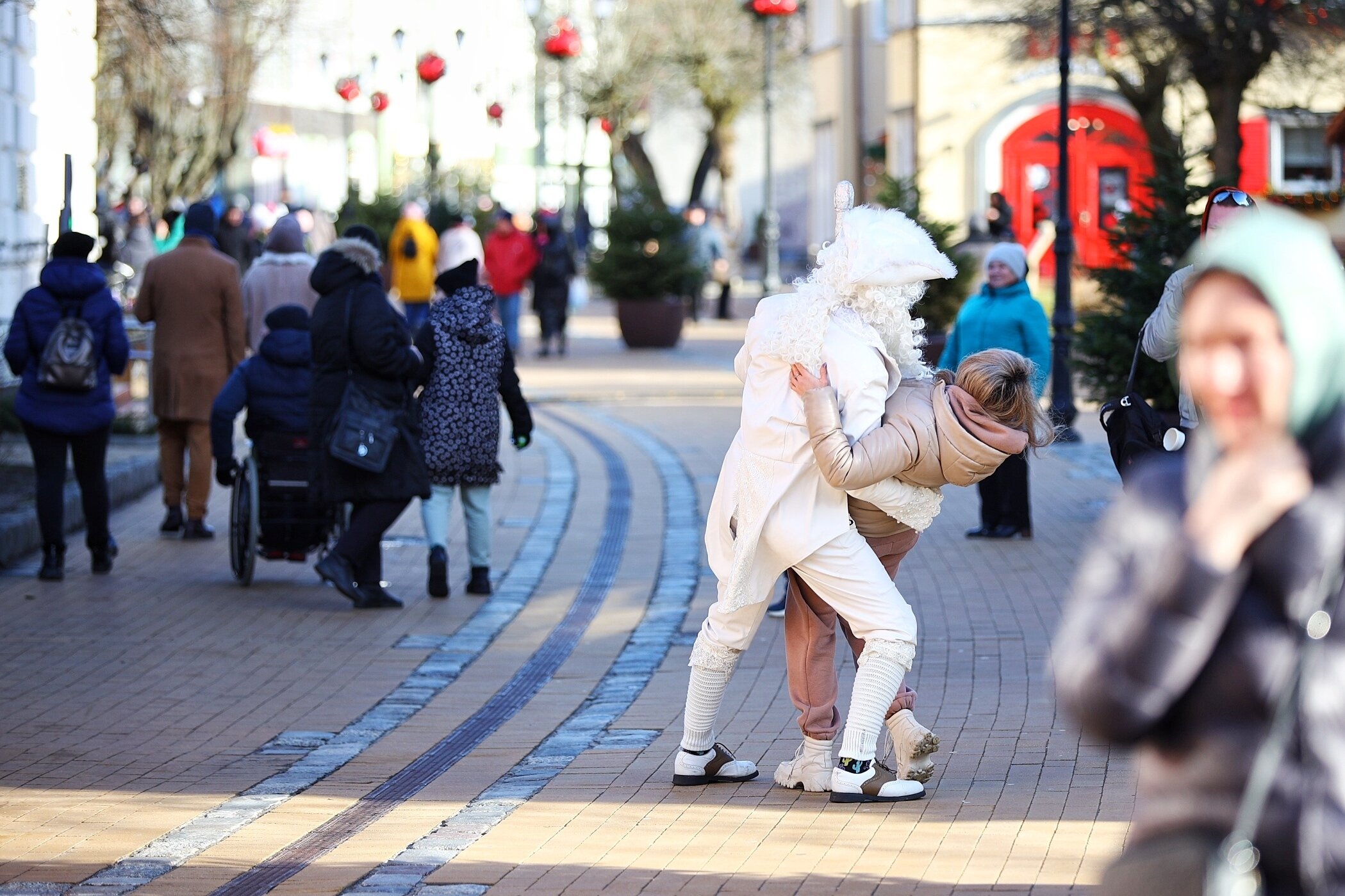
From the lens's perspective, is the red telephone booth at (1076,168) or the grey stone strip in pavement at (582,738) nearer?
the grey stone strip in pavement at (582,738)

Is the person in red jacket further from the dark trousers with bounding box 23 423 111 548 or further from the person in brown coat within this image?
the dark trousers with bounding box 23 423 111 548

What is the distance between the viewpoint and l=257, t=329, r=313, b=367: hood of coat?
380 inches

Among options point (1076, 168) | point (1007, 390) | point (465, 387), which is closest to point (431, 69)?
point (1076, 168)

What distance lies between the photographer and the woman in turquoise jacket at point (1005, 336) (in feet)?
35.4

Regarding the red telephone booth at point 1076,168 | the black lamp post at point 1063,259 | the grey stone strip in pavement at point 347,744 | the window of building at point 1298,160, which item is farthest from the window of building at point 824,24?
the grey stone strip in pavement at point 347,744

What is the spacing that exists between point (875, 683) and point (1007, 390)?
897mm

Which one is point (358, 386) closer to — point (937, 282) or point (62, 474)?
point (62, 474)

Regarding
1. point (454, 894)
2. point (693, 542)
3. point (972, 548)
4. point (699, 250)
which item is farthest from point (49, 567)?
point (699, 250)

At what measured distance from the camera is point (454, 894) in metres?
4.93

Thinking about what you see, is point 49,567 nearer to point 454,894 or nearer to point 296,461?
point 296,461

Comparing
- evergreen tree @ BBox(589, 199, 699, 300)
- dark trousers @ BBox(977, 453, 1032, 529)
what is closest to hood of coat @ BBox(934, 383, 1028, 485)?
dark trousers @ BBox(977, 453, 1032, 529)

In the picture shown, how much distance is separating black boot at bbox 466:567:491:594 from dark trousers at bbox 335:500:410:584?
572 mm

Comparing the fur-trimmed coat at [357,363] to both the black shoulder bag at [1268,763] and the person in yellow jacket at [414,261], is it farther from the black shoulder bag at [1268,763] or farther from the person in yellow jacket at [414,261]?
the person in yellow jacket at [414,261]

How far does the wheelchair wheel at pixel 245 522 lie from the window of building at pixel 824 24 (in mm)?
32608
